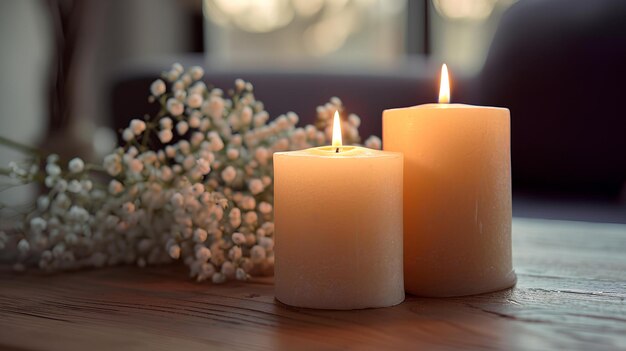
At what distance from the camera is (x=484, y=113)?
68 cm

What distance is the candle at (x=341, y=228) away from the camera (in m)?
0.63

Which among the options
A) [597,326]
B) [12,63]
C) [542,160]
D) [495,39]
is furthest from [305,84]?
[597,326]

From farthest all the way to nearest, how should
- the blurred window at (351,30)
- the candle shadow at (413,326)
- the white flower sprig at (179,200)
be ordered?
1. the blurred window at (351,30)
2. the white flower sprig at (179,200)
3. the candle shadow at (413,326)

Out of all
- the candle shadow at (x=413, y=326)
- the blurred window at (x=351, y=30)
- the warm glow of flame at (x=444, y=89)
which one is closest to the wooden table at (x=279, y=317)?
the candle shadow at (x=413, y=326)

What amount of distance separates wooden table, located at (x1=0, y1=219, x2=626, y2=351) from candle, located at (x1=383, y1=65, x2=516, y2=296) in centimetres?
3

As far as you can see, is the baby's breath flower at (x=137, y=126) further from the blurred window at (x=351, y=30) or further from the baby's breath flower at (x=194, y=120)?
the blurred window at (x=351, y=30)

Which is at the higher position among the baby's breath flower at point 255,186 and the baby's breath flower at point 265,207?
the baby's breath flower at point 255,186

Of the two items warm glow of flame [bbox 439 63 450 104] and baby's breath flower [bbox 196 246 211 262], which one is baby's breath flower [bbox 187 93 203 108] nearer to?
baby's breath flower [bbox 196 246 211 262]

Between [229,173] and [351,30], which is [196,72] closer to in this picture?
[229,173]

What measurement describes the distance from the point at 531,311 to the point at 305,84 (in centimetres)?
175

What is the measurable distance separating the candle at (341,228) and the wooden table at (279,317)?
2 cm

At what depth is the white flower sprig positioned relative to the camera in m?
0.80

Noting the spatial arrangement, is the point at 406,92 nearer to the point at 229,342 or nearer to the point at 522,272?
the point at 522,272

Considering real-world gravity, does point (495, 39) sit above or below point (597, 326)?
above
